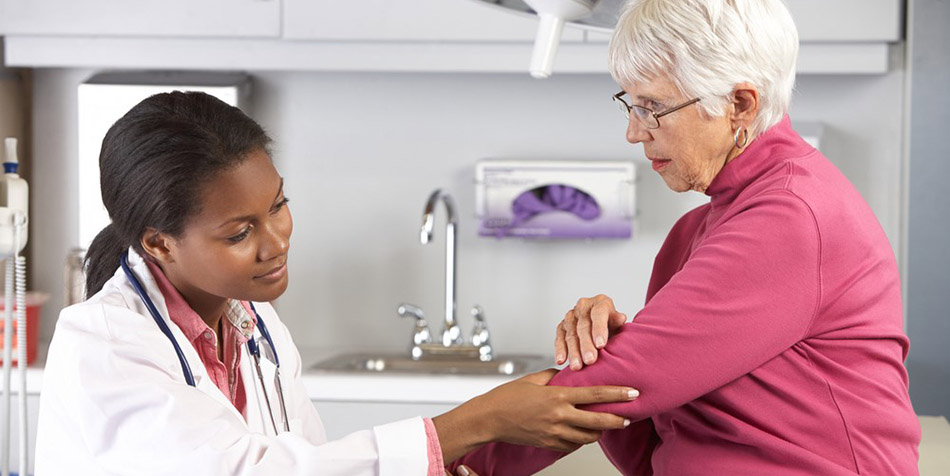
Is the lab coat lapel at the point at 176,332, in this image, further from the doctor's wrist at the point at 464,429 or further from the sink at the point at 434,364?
the sink at the point at 434,364

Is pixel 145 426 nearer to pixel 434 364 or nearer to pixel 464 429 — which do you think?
pixel 464 429

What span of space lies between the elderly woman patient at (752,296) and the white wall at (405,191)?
1.61 meters

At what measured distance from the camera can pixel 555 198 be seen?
2.70m

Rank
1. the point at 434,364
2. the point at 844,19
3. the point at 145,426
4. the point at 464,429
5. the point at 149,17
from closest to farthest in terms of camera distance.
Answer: the point at 145,426, the point at 464,429, the point at 844,19, the point at 149,17, the point at 434,364

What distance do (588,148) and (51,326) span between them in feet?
5.22

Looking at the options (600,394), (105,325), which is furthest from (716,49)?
(105,325)

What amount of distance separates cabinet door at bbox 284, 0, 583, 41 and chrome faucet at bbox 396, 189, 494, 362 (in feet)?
1.39

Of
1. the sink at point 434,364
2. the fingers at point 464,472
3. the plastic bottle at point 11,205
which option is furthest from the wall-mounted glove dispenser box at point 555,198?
the fingers at point 464,472

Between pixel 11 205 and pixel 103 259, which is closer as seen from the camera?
pixel 103 259

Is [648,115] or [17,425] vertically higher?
[648,115]

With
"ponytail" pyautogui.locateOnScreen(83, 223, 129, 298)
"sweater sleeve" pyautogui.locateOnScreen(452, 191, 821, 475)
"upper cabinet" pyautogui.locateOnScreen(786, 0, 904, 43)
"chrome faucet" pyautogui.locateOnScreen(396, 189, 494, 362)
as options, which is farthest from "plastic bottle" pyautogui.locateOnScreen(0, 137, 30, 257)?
"upper cabinet" pyautogui.locateOnScreen(786, 0, 904, 43)

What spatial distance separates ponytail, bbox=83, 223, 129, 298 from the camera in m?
1.28

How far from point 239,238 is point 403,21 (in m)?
1.41

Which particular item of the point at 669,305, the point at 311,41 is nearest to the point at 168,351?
the point at 669,305
